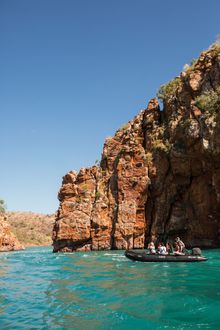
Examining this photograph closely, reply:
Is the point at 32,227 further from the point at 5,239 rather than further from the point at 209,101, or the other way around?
the point at 209,101

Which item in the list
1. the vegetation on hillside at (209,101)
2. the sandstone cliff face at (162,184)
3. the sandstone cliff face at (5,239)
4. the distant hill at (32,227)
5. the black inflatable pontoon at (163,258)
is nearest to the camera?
the black inflatable pontoon at (163,258)

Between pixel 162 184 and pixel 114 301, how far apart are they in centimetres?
4218

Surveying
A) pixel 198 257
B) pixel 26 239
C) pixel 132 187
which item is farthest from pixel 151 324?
pixel 26 239

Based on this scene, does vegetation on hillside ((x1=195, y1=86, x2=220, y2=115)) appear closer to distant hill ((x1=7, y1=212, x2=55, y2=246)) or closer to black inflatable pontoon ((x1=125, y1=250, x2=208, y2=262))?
black inflatable pontoon ((x1=125, y1=250, x2=208, y2=262))

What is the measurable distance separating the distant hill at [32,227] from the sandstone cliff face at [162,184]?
69009 millimetres

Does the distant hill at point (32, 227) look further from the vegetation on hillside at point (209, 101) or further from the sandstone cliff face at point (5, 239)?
the vegetation on hillside at point (209, 101)

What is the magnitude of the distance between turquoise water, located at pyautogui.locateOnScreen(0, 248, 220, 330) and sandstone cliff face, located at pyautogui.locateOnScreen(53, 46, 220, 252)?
2875 cm

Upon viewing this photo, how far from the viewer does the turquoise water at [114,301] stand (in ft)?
43.2

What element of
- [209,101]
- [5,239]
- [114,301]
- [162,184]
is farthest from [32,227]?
[114,301]

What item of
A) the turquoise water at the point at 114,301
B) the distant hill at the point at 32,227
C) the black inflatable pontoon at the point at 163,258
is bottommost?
the turquoise water at the point at 114,301

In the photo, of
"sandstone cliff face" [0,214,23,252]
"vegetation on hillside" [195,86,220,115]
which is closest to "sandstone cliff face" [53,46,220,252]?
"vegetation on hillside" [195,86,220,115]

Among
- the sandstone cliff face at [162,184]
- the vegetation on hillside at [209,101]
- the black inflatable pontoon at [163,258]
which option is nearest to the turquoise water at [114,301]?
the black inflatable pontoon at [163,258]

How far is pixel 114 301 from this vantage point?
16.6 m

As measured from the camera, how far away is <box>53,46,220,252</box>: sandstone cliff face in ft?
172
